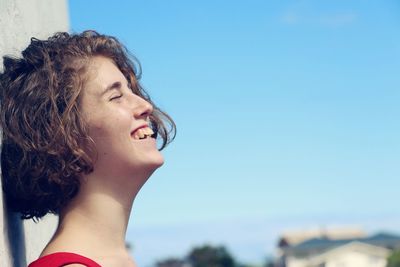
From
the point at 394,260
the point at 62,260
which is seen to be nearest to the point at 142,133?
the point at 62,260

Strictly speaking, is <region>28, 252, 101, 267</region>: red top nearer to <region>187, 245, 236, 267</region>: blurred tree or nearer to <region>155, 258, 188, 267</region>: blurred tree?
<region>187, 245, 236, 267</region>: blurred tree

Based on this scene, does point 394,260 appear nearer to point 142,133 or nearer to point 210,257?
point 210,257

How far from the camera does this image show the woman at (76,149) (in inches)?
80.9

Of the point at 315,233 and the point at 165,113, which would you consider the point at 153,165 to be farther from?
the point at 315,233

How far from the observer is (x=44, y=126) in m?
2.07

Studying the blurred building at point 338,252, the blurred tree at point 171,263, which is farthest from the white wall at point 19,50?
the blurred tree at point 171,263

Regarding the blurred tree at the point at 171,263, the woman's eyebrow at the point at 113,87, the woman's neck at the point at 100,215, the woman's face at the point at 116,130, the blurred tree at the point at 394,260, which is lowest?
the woman's neck at the point at 100,215

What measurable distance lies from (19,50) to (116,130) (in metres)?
0.45

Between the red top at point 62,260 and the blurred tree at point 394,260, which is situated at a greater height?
the blurred tree at point 394,260

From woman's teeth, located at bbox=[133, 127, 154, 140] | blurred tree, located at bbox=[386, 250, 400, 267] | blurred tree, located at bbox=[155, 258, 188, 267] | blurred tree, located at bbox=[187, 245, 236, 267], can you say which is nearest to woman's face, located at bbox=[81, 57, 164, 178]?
woman's teeth, located at bbox=[133, 127, 154, 140]

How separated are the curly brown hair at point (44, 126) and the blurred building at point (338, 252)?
30707mm

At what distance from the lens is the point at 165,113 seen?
8.05ft

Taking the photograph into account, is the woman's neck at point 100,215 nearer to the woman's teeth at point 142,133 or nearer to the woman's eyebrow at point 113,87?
the woman's teeth at point 142,133

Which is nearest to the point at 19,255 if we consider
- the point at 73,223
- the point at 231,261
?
the point at 73,223
